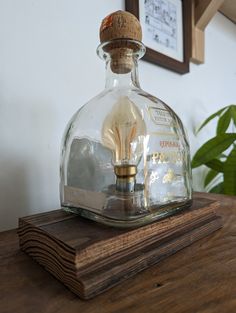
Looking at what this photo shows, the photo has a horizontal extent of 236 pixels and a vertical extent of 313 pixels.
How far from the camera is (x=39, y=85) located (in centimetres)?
45

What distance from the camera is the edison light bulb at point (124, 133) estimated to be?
330mm

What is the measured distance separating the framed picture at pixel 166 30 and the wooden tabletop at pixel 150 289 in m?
0.56

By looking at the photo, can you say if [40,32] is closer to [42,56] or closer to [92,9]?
[42,56]

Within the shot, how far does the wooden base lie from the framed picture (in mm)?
514

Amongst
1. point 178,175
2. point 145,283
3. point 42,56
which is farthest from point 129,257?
point 42,56

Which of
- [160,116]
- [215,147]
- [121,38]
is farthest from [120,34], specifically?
[215,147]

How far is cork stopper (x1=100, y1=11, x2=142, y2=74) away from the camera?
1.01 feet

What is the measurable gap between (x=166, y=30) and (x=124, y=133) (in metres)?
0.54

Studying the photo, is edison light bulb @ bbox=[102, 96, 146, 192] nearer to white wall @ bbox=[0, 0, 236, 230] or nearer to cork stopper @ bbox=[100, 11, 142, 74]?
cork stopper @ bbox=[100, 11, 142, 74]

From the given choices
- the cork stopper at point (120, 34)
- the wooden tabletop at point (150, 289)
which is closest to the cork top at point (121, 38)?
the cork stopper at point (120, 34)

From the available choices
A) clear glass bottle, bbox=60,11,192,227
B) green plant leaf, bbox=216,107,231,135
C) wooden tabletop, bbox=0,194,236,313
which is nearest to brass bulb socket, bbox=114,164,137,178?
clear glass bottle, bbox=60,11,192,227

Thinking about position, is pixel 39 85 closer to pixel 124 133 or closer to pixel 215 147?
pixel 124 133

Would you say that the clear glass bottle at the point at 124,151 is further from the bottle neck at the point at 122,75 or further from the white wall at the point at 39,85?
the white wall at the point at 39,85

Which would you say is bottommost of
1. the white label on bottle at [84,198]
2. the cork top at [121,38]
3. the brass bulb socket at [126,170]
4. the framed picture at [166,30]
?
the white label on bottle at [84,198]
